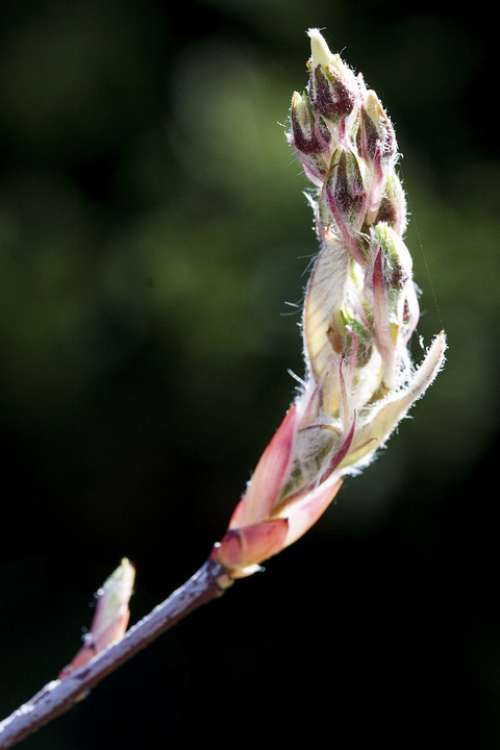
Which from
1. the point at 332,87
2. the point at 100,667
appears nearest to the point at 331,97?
the point at 332,87

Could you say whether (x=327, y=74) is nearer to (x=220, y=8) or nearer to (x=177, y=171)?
(x=177, y=171)

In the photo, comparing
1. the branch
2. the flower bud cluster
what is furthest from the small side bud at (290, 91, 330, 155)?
the branch

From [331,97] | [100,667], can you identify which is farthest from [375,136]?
[100,667]

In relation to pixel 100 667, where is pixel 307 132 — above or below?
above

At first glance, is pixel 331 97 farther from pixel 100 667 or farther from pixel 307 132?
pixel 100 667

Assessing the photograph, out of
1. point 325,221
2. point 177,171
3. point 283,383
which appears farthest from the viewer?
point 177,171

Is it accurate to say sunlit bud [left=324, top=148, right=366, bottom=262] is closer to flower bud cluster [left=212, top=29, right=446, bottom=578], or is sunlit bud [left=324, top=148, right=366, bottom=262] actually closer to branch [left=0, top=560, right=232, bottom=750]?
flower bud cluster [left=212, top=29, right=446, bottom=578]

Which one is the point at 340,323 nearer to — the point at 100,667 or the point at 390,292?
the point at 390,292

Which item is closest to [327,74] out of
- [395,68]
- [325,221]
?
[325,221]
